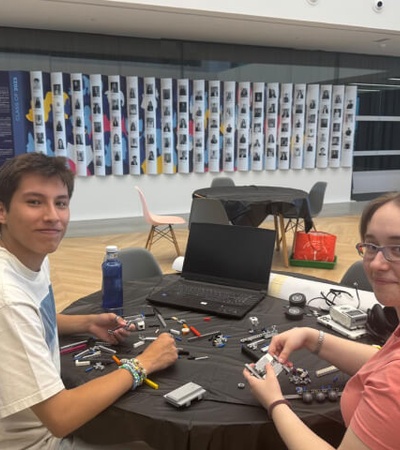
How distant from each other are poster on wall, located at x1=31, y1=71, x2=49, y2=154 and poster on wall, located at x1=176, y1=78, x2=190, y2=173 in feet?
6.74

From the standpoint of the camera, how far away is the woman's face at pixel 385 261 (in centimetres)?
102

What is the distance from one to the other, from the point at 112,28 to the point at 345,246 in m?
4.44

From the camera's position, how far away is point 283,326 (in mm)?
1616

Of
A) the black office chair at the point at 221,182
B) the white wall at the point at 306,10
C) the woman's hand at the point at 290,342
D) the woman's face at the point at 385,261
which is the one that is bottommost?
the woman's hand at the point at 290,342

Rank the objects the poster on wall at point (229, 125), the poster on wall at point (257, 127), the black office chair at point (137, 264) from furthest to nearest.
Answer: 1. the poster on wall at point (257, 127)
2. the poster on wall at point (229, 125)
3. the black office chair at point (137, 264)

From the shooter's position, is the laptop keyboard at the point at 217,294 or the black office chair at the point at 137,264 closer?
the laptop keyboard at the point at 217,294

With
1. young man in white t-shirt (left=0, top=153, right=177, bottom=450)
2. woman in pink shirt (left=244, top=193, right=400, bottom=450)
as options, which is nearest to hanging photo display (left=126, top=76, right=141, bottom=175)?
young man in white t-shirt (left=0, top=153, right=177, bottom=450)

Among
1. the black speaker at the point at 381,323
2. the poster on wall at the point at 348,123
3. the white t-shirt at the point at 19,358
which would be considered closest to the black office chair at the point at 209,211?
the black speaker at the point at 381,323

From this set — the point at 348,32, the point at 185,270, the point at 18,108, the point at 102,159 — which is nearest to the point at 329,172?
the point at 348,32

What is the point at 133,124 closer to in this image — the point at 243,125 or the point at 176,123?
the point at 176,123

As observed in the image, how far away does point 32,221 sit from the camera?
1.24 m

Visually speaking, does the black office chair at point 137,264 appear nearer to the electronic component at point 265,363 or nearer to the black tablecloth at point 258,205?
the electronic component at point 265,363

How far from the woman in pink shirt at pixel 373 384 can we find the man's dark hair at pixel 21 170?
0.81 meters

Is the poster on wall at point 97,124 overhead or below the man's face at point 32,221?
overhead
